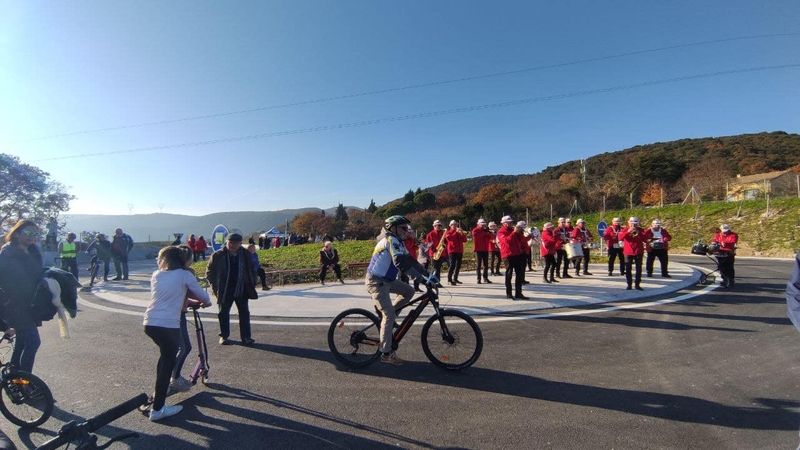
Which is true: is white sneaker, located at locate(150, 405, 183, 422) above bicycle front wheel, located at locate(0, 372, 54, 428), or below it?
below

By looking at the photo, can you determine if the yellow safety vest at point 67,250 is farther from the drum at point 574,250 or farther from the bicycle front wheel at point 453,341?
the drum at point 574,250

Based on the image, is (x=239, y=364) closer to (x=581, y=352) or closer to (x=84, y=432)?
(x=84, y=432)

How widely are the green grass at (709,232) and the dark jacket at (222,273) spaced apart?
727cm

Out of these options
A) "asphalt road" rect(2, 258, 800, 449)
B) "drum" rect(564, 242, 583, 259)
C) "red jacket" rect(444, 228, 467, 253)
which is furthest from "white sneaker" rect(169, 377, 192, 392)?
"drum" rect(564, 242, 583, 259)

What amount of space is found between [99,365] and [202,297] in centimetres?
281

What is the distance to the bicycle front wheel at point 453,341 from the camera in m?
4.77

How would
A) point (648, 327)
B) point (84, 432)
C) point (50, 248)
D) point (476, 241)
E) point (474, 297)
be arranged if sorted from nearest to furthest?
point (84, 432) < point (648, 327) < point (474, 297) < point (476, 241) < point (50, 248)

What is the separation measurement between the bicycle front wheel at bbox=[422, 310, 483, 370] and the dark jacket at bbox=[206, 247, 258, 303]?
3.02 meters

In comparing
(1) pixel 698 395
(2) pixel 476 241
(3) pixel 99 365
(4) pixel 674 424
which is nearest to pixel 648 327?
(1) pixel 698 395

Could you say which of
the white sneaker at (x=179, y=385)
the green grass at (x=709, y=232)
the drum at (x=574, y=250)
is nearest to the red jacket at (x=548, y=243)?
the drum at (x=574, y=250)

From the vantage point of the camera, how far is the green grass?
61.8 feet

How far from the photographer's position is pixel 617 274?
1237cm

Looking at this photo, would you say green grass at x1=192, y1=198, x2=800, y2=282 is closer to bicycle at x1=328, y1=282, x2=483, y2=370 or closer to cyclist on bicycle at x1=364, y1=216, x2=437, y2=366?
bicycle at x1=328, y1=282, x2=483, y2=370

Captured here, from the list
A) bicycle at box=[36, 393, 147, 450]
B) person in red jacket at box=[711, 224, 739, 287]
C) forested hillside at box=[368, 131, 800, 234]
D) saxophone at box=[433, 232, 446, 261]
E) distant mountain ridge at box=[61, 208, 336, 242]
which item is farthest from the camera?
distant mountain ridge at box=[61, 208, 336, 242]
